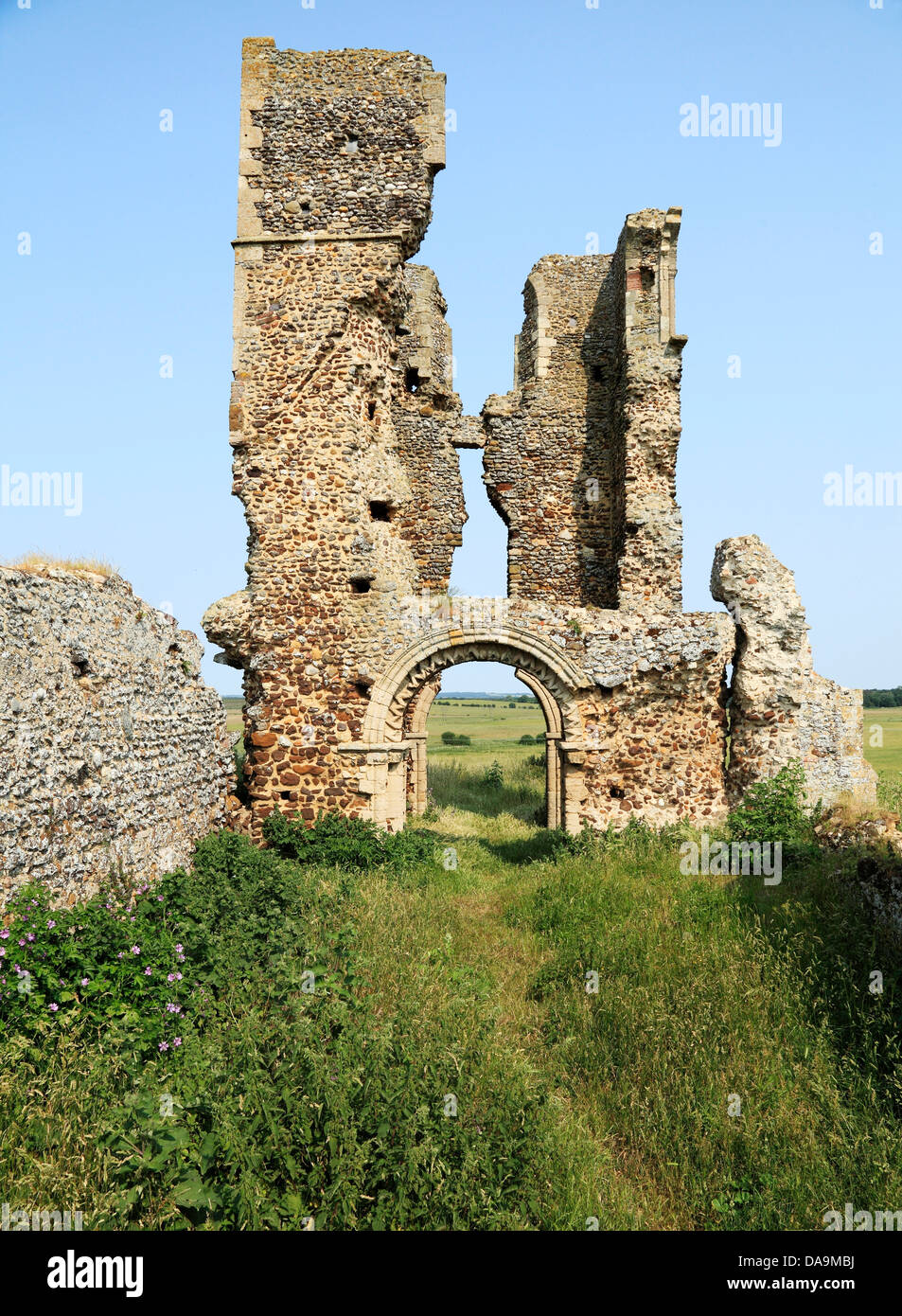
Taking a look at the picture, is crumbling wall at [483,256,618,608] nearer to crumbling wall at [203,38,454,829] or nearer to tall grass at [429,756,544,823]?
crumbling wall at [203,38,454,829]

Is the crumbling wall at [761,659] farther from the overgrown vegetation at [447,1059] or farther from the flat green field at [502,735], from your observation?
the overgrown vegetation at [447,1059]

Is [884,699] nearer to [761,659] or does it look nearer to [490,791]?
[490,791]

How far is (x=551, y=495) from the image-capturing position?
1575 centimetres

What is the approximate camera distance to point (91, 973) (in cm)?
546

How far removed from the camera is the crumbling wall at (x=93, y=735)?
625 cm

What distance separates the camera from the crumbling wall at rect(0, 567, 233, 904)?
625cm

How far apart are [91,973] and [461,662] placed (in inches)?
267

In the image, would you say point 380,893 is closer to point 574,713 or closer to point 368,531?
point 574,713

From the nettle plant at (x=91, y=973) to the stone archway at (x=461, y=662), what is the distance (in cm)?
522

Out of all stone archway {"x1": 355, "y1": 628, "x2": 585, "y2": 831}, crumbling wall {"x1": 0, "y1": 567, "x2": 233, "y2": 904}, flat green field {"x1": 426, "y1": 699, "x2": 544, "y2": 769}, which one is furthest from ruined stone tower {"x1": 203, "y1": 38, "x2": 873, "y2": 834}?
flat green field {"x1": 426, "y1": 699, "x2": 544, "y2": 769}

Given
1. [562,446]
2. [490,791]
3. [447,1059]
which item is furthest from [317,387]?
[490,791]

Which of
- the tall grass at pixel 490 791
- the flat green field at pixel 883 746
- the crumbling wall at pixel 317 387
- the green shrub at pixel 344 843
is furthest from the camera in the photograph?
the tall grass at pixel 490 791

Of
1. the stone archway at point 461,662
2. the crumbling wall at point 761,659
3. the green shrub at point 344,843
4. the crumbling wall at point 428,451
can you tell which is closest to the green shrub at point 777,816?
the crumbling wall at point 761,659
